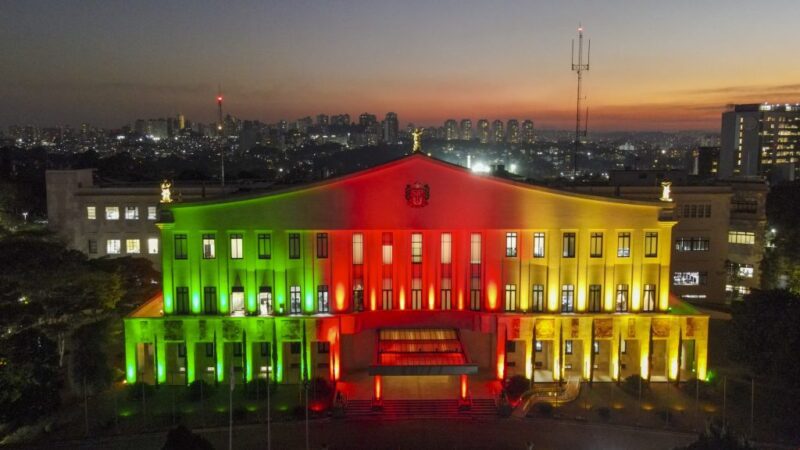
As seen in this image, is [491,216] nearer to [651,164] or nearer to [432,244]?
[432,244]

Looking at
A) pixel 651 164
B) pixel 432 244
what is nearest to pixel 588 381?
pixel 432 244

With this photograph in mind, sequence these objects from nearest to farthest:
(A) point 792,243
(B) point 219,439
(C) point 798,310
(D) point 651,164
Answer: (B) point 219,439
(C) point 798,310
(A) point 792,243
(D) point 651,164

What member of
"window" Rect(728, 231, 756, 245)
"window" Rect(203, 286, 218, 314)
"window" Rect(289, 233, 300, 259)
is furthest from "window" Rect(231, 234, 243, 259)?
"window" Rect(728, 231, 756, 245)

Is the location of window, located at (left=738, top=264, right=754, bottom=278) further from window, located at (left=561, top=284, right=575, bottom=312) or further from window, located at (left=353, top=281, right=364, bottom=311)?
window, located at (left=353, top=281, right=364, bottom=311)

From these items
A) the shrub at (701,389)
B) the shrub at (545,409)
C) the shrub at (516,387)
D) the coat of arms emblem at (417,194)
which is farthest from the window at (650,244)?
the coat of arms emblem at (417,194)

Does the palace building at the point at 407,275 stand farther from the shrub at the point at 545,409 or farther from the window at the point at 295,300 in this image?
the shrub at the point at 545,409

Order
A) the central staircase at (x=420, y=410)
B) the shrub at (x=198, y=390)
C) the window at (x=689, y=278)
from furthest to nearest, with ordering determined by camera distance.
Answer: the window at (x=689, y=278), the shrub at (x=198, y=390), the central staircase at (x=420, y=410)

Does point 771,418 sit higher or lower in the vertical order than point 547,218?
lower
